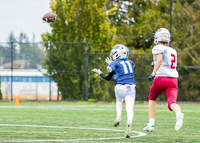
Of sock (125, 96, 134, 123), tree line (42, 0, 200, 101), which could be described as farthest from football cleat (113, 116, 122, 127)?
tree line (42, 0, 200, 101)

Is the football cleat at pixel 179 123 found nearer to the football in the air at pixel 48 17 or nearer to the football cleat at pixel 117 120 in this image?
the football cleat at pixel 117 120

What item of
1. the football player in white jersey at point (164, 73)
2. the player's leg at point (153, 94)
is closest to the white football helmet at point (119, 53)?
the football player in white jersey at point (164, 73)

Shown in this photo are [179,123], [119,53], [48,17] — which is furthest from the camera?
[48,17]

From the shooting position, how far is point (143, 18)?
1281 inches

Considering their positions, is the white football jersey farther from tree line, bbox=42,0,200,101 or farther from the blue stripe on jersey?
tree line, bbox=42,0,200,101

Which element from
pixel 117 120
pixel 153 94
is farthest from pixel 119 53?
A: pixel 117 120

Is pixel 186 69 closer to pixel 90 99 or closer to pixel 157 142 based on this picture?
pixel 90 99

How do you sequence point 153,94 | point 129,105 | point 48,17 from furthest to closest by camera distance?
point 48,17 → point 153,94 → point 129,105

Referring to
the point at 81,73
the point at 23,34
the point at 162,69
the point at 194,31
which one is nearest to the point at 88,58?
the point at 81,73

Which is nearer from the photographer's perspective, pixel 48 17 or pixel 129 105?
pixel 129 105

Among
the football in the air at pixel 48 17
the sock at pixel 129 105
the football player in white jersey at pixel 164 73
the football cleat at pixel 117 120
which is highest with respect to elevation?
the football in the air at pixel 48 17

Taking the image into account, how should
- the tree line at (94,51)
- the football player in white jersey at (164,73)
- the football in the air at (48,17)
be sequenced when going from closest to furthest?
1. the football player in white jersey at (164,73)
2. the football in the air at (48,17)
3. the tree line at (94,51)

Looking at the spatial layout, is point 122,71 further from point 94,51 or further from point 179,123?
point 94,51

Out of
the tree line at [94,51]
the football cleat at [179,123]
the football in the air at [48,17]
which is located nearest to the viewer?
the football cleat at [179,123]
